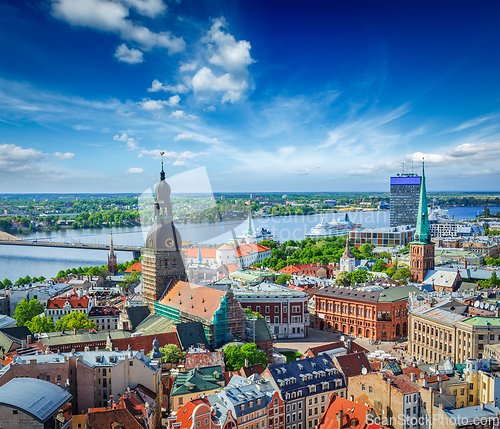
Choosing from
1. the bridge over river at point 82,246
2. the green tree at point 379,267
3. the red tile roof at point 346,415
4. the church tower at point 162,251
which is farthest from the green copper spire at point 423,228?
the bridge over river at point 82,246

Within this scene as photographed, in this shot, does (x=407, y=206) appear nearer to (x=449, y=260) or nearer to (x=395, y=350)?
(x=449, y=260)

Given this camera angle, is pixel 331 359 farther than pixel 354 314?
No

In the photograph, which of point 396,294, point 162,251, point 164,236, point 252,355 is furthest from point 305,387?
point 396,294

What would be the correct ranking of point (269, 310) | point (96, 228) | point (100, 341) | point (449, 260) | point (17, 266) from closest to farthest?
1. point (100, 341)
2. point (269, 310)
3. point (449, 260)
4. point (17, 266)
5. point (96, 228)

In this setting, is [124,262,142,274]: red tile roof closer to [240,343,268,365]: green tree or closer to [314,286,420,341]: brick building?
[314,286,420,341]: brick building

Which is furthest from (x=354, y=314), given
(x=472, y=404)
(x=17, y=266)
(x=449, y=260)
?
(x=17, y=266)

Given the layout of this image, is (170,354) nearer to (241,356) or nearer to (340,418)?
(241,356)
